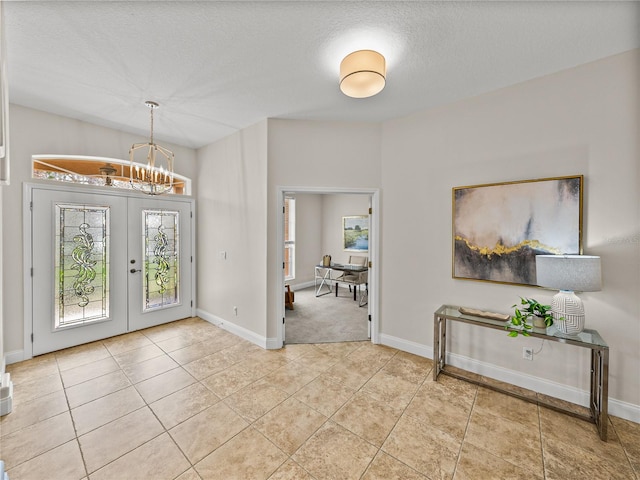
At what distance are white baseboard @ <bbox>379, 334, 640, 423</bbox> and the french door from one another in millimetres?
3779

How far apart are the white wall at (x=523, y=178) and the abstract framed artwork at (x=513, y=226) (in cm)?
10

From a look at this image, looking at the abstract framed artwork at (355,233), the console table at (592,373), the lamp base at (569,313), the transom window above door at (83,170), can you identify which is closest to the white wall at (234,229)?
the transom window above door at (83,170)

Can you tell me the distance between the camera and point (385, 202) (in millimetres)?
3480

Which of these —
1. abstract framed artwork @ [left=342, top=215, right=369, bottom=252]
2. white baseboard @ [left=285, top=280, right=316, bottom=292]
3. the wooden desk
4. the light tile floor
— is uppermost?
abstract framed artwork @ [left=342, top=215, right=369, bottom=252]

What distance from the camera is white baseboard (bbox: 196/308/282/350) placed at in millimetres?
3428

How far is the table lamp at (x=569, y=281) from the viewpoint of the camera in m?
1.96

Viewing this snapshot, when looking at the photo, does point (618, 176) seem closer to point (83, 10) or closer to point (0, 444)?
point (83, 10)

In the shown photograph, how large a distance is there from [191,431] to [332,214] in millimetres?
5946

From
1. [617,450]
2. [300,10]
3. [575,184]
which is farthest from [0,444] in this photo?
[575,184]

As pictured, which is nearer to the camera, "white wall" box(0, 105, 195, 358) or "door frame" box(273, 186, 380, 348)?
"white wall" box(0, 105, 195, 358)

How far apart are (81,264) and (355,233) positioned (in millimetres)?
5398

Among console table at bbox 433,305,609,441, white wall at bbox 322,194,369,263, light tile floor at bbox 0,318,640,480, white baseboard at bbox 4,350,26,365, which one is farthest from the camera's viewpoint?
white wall at bbox 322,194,369,263

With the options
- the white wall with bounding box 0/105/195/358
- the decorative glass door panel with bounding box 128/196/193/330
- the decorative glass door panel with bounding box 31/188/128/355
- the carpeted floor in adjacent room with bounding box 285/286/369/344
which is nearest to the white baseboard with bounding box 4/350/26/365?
the white wall with bounding box 0/105/195/358

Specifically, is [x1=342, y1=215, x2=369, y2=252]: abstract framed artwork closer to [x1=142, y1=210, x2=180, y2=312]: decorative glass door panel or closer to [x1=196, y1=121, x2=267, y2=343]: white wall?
[x1=196, y1=121, x2=267, y2=343]: white wall
